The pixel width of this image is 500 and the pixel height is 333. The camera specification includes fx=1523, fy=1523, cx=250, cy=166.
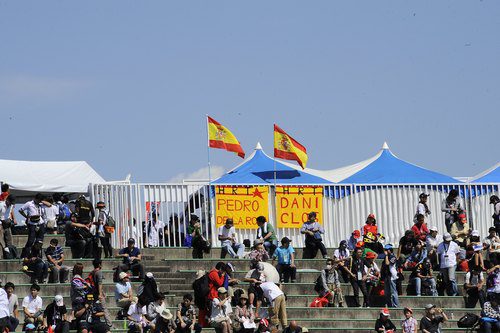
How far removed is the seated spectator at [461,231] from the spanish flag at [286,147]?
560cm

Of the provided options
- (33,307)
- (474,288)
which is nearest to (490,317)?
(474,288)

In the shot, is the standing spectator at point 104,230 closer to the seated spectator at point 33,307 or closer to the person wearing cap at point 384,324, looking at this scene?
the seated spectator at point 33,307

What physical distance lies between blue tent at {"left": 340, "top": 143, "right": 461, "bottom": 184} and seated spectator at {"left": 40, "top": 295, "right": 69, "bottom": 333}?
40.2 feet

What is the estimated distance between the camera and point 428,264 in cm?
3572

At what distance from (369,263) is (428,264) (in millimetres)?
1595

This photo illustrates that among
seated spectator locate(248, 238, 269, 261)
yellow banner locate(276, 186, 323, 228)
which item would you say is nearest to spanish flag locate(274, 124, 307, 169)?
yellow banner locate(276, 186, 323, 228)

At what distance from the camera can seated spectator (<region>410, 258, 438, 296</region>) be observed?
35344 mm

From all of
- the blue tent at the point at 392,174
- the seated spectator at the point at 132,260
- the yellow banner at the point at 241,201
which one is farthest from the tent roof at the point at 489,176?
the seated spectator at the point at 132,260

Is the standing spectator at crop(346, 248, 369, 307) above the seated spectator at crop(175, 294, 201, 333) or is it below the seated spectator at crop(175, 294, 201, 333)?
above

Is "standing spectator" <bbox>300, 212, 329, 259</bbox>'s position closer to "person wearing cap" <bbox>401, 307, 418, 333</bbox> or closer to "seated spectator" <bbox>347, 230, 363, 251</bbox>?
"seated spectator" <bbox>347, 230, 363, 251</bbox>

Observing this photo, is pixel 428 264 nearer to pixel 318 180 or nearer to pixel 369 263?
pixel 369 263

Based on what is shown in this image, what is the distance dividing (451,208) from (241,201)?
546 cm

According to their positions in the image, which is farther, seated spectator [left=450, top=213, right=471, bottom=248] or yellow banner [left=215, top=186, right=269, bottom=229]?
yellow banner [left=215, top=186, right=269, bottom=229]

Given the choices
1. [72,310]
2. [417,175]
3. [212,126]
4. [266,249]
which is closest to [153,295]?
[72,310]
